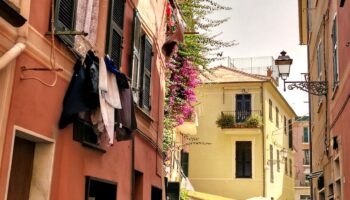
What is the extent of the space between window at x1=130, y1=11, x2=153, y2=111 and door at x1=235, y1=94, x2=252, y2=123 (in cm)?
2358

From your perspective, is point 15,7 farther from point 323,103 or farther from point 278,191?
point 278,191

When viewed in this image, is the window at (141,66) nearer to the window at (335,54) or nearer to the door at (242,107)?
the window at (335,54)

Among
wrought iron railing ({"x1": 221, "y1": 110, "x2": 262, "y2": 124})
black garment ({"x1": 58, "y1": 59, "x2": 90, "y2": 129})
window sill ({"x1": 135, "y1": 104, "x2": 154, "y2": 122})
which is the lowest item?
black garment ({"x1": 58, "y1": 59, "x2": 90, "y2": 129})

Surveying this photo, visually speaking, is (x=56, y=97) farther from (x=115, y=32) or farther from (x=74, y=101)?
(x=115, y=32)

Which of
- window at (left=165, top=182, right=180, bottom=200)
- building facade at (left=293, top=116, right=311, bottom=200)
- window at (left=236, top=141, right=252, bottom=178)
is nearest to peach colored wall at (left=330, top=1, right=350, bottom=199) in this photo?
window at (left=165, top=182, right=180, bottom=200)

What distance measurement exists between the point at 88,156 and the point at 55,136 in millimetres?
1142

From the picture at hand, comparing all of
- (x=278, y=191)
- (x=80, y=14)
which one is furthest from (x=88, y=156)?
(x=278, y=191)

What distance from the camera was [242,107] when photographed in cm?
3497

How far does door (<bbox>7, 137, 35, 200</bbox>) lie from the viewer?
5.72 m

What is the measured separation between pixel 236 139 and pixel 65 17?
29116 mm

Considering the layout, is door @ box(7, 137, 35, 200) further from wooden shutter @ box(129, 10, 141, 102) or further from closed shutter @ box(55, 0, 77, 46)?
wooden shutter @ box(129, 10, 141, 102)

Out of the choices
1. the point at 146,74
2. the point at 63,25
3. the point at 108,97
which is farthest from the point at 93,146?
the point at 146,74

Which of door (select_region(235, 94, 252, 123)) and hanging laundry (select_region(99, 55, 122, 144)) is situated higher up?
door (select_region(235, 94, 252, 123))

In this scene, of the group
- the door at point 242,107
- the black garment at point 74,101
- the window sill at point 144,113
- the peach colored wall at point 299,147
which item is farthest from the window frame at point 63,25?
the peach colored wall at point 299,147
